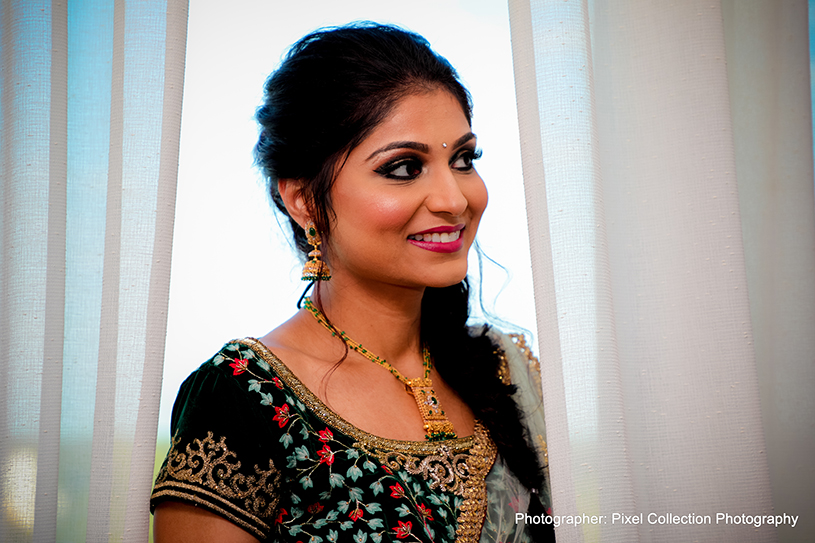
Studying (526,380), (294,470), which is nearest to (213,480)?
(294,470)

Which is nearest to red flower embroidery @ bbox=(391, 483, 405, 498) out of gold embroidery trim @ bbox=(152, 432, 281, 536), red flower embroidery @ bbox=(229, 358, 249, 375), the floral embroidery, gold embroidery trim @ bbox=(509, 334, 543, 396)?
the floral embroidery

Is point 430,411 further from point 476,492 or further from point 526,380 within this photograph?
point 526,380

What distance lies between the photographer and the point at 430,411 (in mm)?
1233

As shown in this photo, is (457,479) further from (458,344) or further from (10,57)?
(10,57)

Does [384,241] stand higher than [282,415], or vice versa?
[384,241]

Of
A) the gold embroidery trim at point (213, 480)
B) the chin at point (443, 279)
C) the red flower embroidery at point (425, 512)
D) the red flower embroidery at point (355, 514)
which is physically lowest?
the red flower embroidery at point (425, 512)

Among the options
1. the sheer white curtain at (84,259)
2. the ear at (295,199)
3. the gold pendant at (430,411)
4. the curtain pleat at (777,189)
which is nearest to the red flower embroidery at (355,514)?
the gold pendant at (430,411)

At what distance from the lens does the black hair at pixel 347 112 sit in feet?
3.88

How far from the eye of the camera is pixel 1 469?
89 centimetres

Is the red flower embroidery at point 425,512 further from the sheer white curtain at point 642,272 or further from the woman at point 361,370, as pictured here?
the sheer white curtain at point 642,272

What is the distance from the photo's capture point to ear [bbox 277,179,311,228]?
125 centimetres

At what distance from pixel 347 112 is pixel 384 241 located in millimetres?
265

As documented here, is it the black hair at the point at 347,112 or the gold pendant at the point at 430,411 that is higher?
the black hair at the point at 347,112

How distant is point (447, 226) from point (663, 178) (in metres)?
0.38
